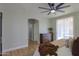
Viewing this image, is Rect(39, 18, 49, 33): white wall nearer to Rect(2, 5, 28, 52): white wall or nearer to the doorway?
the doorway

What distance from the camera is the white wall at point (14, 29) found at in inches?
65.7

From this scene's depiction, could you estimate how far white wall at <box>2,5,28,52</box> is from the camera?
167 centimetres

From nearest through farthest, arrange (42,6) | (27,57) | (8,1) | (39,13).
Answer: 1. (8,1)
2. (27,57)
3. (42,6)
4. (39,13)

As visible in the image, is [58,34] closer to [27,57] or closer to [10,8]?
[27,57]

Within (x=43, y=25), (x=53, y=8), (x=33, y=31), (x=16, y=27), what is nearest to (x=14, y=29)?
(x=16, y=27)

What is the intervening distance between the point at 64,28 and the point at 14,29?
30.2 inches

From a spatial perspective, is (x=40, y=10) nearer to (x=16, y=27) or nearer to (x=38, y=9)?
(x=38, y=9)

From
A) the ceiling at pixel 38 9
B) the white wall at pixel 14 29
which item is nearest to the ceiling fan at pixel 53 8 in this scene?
the ceiling at pixel 38 9

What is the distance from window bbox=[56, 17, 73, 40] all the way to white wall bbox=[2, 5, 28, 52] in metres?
0.50

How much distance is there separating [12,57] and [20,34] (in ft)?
1.25

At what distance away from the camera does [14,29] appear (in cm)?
176

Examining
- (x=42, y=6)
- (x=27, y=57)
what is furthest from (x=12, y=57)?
(x=42, y=6)

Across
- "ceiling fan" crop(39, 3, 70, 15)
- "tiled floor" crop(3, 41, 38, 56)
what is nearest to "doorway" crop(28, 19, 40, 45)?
"tiled floor" crop(3, 41, 38, 56)

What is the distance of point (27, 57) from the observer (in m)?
1.51
